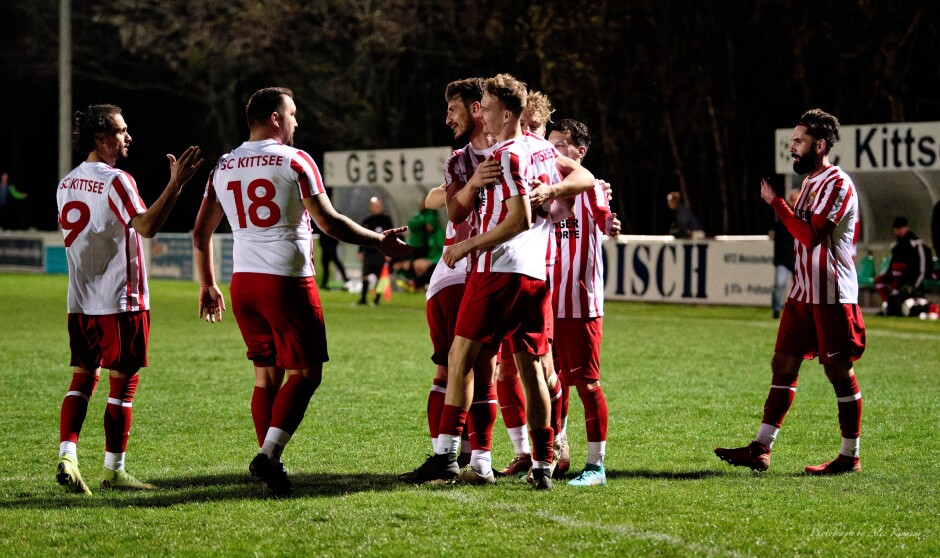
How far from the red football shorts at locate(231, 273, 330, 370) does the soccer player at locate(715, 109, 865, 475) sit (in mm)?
2552

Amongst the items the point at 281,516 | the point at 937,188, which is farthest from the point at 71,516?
the point at 937,188

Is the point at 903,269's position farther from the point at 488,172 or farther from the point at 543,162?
the point at 488,172

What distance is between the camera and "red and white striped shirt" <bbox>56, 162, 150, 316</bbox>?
700cm

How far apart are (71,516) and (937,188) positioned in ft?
60.8

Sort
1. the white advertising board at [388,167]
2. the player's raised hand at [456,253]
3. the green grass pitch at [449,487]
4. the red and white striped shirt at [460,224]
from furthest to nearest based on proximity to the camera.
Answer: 1. the white advertising board at [388,167]
2. the red and white striped shirt at [460,224]
3. the player's raised hand at [456,253]
4. the green grass pitch at [449,487]

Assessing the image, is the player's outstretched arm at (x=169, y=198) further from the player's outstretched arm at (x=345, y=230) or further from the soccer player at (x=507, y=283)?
the soccer player at (x=507, y=283)

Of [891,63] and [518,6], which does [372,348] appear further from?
[518,6]

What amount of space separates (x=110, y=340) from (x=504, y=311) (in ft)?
6.98

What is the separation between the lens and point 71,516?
623cm

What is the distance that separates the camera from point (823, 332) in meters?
7.71

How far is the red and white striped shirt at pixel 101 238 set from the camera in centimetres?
700

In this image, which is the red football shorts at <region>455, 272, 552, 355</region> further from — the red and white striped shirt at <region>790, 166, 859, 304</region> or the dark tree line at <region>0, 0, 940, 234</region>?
the dark tree line at <region>0, 0, 940, 234</region>

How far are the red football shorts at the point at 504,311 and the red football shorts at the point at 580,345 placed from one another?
1.29ft

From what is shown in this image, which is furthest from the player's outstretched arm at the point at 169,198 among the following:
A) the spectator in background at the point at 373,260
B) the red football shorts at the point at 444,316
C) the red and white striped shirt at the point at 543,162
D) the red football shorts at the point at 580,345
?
the spectator in background at the point at 373,260
